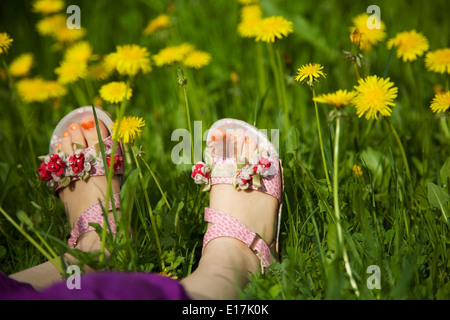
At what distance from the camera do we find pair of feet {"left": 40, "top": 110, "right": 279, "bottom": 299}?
947 mm

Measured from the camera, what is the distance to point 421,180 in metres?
1.26

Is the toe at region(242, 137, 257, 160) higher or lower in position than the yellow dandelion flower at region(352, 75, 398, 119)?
lower

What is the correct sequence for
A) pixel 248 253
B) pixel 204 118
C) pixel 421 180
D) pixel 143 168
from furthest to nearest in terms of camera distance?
pixel 204 118 → pixel 143 168 → pixel 421 180 → pixel 248 253

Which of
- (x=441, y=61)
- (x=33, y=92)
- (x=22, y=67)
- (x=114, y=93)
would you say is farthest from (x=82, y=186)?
(x=441, y=61)

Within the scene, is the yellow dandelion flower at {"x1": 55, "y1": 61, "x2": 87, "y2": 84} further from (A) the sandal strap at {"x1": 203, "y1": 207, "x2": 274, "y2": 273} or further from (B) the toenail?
(A) the sandal strap at {"x1": 203, "y1": 207, "x2": 274, "y2": 273}

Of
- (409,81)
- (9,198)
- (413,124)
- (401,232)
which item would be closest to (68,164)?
(9,198)

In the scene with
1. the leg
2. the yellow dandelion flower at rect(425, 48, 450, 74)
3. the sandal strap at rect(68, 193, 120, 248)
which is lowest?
the sandal strap at rect(68, 193, 120, 248)

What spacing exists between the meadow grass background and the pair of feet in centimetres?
5

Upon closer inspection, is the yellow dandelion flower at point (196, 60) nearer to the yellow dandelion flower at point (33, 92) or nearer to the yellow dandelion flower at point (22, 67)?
the yellow dandelion flower at point (33, 92)

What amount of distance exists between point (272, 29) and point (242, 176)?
39 centimetres

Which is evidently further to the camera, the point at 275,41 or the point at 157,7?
the point at 157,7

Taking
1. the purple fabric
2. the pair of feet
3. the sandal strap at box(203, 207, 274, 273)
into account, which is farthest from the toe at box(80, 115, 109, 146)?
the purple fabric

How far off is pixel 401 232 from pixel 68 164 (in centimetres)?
80
